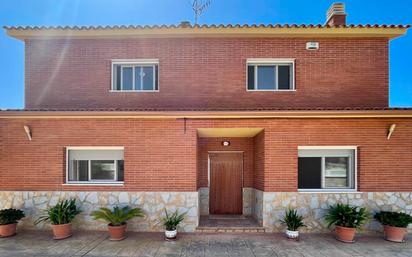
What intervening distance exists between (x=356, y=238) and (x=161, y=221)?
6035mm

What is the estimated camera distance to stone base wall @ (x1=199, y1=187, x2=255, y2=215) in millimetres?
9859

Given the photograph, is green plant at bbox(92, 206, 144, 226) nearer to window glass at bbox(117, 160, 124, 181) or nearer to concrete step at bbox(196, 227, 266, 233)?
window glass at bbox(117, 160, 124, 181)

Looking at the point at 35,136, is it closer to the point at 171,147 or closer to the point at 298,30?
the point at 171,147

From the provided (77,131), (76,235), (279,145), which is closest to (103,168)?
(77,131)

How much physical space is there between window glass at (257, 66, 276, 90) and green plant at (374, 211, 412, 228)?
5.44 meters

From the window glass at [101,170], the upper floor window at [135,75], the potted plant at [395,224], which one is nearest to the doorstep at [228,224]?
the window glass at [101,170]

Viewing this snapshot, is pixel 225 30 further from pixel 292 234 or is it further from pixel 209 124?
pixel 292 234

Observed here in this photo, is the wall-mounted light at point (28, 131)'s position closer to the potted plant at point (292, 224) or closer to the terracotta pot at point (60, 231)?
the terracotta pot at point (60, 231)

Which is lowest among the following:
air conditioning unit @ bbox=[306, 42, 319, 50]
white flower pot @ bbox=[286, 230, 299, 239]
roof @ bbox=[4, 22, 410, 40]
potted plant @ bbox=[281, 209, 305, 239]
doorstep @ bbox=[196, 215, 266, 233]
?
doorstep @ bbox=[196, 215, 266, 233]

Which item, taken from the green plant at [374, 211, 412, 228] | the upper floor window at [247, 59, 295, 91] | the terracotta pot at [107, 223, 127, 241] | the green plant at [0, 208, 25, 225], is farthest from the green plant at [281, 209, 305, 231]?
the green plant at [0, 208, 25, 225]

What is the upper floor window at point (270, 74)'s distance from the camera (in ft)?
31.4

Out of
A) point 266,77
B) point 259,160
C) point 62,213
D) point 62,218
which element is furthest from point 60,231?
point 266,77

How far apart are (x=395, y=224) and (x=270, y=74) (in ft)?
20.5

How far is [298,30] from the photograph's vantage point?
9.40 metres
